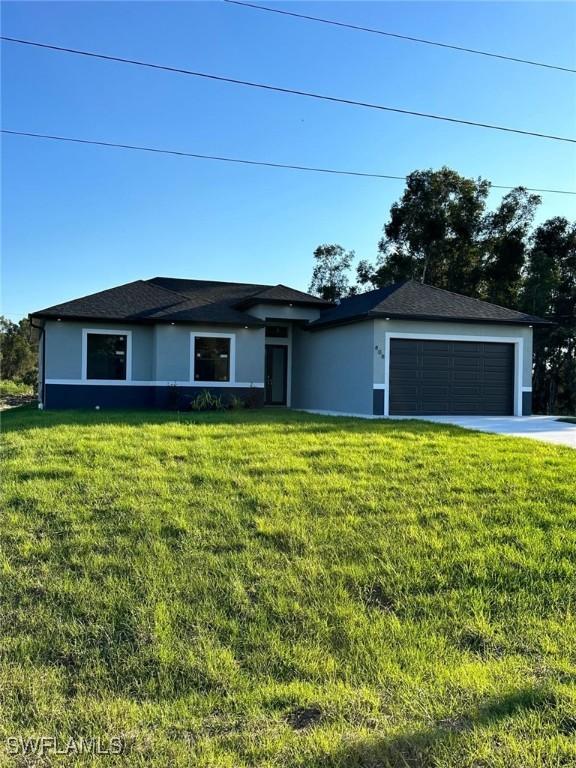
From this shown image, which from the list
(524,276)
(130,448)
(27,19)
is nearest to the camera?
(130,448)

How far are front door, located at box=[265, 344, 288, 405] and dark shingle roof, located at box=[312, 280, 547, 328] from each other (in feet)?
8.79

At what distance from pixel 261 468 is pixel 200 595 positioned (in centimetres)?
295

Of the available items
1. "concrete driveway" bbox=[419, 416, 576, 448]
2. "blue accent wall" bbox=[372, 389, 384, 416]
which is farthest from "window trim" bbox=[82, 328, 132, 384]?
"concrete driveway" bbox=[419, 416, 576, 448]

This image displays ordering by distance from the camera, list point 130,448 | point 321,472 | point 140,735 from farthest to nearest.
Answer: point 130,448
point 321,472
point 140,735

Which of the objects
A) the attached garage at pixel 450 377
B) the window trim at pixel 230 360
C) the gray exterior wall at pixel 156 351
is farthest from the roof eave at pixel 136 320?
the attached garage at pixel 450 377

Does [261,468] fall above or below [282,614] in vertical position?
above

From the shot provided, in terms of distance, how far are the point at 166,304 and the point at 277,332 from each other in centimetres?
428

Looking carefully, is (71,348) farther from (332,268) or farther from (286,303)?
(332,268)

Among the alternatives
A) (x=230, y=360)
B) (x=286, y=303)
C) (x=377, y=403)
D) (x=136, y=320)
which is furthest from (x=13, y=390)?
(x=377, y=403)

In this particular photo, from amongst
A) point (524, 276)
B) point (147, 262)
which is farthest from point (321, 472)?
point (524, 276)

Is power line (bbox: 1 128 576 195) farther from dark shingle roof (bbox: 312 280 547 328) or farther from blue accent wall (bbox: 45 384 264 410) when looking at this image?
blue accent wall (bbox: 45 384 264 410)

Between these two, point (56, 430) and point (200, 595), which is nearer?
point (200, 595)

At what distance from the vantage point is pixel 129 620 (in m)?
4.26

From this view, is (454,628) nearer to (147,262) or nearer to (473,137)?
(473,137)
